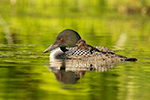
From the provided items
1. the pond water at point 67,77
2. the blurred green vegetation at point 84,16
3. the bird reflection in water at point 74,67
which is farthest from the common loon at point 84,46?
the blurred green vegetation at point 84,16

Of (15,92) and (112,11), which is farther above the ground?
(112,11)

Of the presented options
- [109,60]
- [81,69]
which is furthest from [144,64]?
[81,69]

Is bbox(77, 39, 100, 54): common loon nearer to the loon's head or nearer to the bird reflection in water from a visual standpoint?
the bird reflection in water

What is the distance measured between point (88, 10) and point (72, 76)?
2372cm

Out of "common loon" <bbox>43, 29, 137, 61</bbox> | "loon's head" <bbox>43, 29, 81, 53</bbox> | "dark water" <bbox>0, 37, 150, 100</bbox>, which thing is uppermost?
"loon's head" <bbox>43, 29, 81, 53</bbox>

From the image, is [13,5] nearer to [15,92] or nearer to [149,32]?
[149,32]

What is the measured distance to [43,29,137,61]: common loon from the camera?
10570mm

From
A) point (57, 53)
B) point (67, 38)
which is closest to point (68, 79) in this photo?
point (57, 53)

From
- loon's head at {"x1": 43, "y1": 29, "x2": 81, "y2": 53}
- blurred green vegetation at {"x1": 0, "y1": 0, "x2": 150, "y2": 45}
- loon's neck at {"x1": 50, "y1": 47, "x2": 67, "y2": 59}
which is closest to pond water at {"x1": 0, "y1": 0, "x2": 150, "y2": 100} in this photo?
loon's neck at {"x1": 50, "y1": 47, "x2": 67, "y2": 59}

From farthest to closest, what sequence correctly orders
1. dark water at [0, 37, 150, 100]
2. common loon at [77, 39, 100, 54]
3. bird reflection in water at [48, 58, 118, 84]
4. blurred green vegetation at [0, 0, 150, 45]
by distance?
blurred green vegetation at [0, 0, 150, 45]
common loon at [77, 39, 100, 54]
bird reflection in water at [48, 58, 118, 84]
dark water at [0, 37, 150, 100]

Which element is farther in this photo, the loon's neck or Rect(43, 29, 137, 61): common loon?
the loon's neck

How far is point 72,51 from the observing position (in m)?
10.9

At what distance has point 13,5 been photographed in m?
35.4

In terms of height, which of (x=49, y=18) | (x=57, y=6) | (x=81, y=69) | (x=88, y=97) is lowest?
(x=88, y=97)
